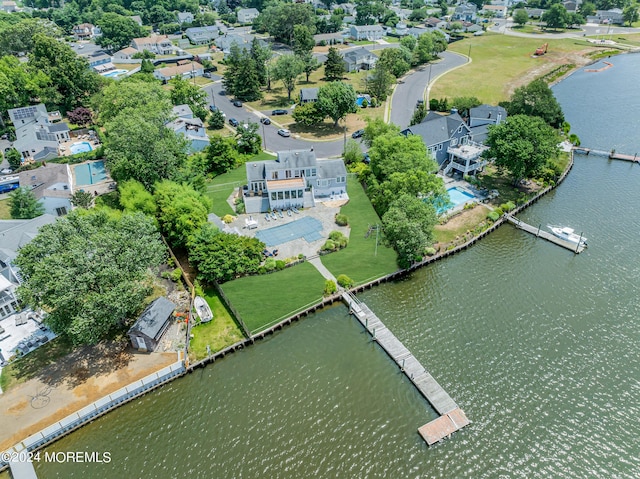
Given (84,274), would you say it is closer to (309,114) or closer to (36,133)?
(309,114)

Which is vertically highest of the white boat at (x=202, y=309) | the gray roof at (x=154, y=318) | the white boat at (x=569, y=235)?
the white boat at (x=569, y=235)

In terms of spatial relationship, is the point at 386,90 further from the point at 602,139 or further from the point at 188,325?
the point at 188,325

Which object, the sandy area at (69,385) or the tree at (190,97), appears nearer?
the sandy area at (69,385)

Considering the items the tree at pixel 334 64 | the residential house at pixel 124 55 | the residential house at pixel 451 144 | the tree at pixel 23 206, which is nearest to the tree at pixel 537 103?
the residential house at pixel 451 144

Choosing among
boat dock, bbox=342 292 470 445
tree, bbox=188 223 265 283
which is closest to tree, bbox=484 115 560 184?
boat dock, bbox=342 292 470 445

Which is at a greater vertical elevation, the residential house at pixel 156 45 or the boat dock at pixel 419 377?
the residential house at pixel 156 45

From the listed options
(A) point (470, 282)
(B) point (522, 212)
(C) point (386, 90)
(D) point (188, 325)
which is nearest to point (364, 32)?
(C) point (386, 90)

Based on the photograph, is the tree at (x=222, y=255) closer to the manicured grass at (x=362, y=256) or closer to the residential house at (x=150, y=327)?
the residential house at (x=150, y=327)
